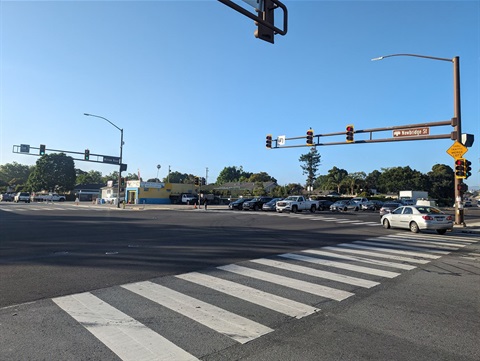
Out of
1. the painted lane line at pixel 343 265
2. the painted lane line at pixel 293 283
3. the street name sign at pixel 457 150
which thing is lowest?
the painted lane line at pixel 293 283

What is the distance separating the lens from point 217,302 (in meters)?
5.98

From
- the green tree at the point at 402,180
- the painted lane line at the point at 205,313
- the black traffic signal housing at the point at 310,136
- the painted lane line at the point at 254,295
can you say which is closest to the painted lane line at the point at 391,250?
the painted lane line at the point at 254,295

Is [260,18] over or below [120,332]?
over

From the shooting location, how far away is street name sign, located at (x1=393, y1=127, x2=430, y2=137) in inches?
948

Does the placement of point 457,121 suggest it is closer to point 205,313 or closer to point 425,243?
point 425,243

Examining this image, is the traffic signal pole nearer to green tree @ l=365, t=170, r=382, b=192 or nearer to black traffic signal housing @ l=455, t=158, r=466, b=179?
black traffic signal housing @ l=455, t=158, r=466, b=179

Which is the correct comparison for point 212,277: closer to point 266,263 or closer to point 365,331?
point 266,263

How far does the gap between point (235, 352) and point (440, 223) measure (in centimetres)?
1726

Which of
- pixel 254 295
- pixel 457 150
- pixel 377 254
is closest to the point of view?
pixel 254 295

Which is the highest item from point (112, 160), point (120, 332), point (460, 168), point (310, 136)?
point (310, 136)

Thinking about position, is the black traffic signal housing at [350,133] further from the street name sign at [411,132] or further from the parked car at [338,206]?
the parked car at [338,206]

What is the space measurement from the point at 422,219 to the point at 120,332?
17.4m

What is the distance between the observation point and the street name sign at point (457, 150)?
21.3m

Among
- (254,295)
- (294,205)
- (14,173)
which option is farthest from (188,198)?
(14,173)
